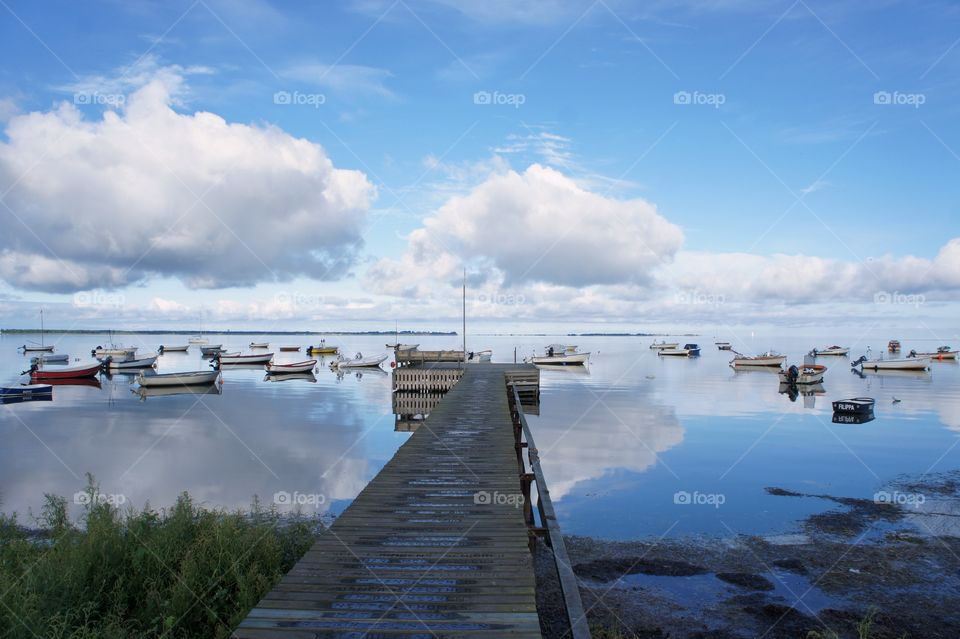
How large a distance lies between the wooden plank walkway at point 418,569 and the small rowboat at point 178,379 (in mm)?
46115

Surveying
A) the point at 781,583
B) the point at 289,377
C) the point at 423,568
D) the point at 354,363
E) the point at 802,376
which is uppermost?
the point at 423,568

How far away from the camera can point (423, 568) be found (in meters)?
6.47

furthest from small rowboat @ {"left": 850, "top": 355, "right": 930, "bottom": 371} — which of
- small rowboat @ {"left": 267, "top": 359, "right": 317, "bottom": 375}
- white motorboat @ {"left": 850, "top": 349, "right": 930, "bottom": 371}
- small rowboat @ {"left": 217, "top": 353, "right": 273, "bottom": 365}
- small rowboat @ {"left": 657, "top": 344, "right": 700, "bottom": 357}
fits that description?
small rowboat @ {"left": 217, "top": 353, "right": 273, "bottom": 365}

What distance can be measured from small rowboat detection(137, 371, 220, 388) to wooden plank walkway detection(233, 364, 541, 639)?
46115 millimetres

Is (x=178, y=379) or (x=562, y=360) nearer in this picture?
A: (x=178, y=379)

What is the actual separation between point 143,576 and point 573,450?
18291 mm

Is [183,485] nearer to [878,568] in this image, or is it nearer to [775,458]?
[878,568]

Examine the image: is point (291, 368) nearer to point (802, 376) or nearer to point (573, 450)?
point (573, 450)

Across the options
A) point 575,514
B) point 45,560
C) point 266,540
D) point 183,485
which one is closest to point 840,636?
point 575,514

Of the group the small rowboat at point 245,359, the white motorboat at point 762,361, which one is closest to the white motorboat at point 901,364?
the white motorboat at point 762,361

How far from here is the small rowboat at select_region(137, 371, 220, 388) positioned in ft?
164

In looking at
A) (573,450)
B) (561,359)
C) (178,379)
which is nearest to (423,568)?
(573,450)

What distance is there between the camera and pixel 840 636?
30.9 feet

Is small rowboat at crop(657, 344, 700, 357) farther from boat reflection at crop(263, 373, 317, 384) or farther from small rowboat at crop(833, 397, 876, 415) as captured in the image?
small rowboat at crop(833, 397, 876, 415)
